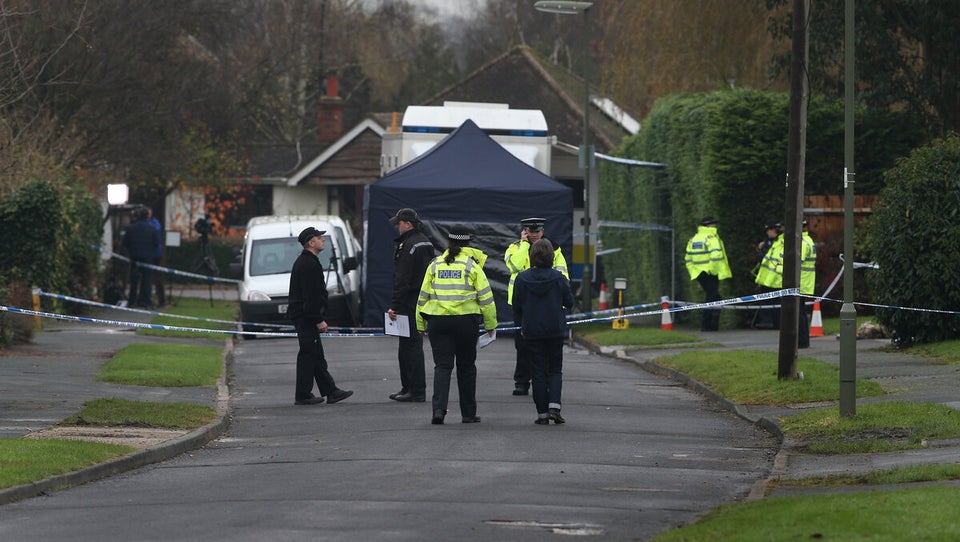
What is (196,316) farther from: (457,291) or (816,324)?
(457,291)

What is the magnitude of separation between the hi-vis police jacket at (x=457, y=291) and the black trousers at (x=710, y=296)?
11.5m

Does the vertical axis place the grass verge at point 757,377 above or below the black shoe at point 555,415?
above

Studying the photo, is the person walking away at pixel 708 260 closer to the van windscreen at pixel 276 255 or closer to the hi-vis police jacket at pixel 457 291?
the van windscreen at pixel 276 255

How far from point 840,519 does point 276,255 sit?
20.5m

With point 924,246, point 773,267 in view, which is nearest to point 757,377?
point 924,246

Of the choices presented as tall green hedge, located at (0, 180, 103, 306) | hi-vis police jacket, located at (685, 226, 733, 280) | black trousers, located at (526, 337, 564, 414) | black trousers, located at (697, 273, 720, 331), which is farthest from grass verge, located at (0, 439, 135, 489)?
black trousers, located at (697, 273, 720, 331)

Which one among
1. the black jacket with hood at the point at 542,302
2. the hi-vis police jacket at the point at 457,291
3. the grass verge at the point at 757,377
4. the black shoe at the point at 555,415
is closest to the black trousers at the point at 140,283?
the grass verge at the point at 757,377

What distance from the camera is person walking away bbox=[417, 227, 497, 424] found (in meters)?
14.8

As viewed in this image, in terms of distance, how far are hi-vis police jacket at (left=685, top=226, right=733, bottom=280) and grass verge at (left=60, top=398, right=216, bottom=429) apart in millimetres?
11642

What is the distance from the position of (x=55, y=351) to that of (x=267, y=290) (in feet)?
18.6

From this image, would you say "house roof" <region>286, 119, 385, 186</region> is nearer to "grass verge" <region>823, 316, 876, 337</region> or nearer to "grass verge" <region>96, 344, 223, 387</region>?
"grass verge" <region>823, 316, 876, 337</region>

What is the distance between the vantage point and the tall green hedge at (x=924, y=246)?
803 inches

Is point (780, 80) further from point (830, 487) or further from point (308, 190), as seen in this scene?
point (308, 190)

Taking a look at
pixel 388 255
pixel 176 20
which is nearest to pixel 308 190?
pixel 176 20
